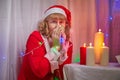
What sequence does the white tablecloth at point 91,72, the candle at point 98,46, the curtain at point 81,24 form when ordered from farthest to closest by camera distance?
the curtain at point 81,24
the candle at point 98,46
the white tablecloth at point 91,72

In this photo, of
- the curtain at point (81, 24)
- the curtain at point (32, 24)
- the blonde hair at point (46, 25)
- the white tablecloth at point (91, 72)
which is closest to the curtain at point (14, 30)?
the curtain at point (32, 24)

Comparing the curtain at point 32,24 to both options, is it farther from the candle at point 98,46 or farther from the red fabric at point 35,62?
the candle at point 98,46

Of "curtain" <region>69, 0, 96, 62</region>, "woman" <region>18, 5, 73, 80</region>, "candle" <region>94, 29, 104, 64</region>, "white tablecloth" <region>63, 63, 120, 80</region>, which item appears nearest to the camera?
Result: "white tablecloth" <region>63, 63, 120, 80</region>

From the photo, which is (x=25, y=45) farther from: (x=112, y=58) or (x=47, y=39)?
(x=112, y=58)

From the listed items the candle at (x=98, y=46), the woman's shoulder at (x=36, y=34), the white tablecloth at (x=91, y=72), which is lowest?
the white tablecloth at (x=91, y=72)

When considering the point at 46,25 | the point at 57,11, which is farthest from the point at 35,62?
the point at 57,11

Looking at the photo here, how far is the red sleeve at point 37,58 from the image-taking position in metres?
1.27

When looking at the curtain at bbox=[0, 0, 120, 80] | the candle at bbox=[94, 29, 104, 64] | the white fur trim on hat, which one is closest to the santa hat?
the white fur trim on hat

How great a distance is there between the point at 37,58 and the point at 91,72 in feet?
1.19

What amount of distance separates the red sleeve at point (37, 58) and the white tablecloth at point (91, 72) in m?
0.17

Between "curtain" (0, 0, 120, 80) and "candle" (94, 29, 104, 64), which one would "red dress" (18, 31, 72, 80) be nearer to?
"curtain" (0, 0, 120, 80)

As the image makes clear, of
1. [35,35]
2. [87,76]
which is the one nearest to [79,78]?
[87,76]

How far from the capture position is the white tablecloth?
1058mm

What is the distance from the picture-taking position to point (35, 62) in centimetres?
127
